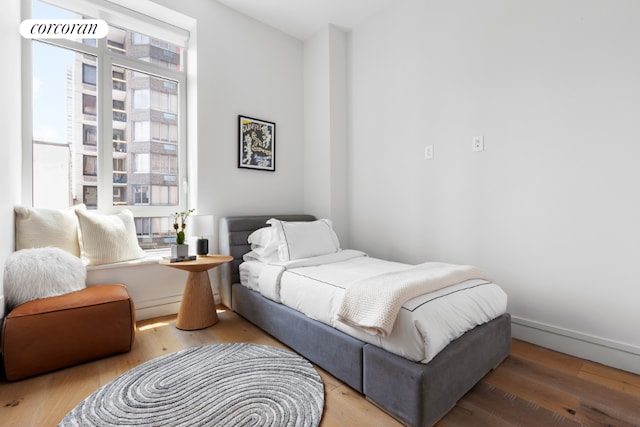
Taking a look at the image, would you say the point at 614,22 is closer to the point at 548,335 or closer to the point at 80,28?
the point at 548,335

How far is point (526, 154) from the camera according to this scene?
2262mm

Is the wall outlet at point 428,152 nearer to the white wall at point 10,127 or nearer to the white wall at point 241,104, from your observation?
the white wall at point 241,104

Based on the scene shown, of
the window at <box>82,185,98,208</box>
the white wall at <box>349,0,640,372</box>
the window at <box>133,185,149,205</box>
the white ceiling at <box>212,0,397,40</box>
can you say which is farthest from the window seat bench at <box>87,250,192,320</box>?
the white ceiling at <box>212,0,397,40</box>

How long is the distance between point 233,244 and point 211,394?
1.47 metres

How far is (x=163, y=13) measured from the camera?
2.89 meters

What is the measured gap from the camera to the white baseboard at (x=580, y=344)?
1.90m

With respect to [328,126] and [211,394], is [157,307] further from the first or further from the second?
[328,126]

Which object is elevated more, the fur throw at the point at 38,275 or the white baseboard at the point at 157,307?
the fur throw at the point at 38,275

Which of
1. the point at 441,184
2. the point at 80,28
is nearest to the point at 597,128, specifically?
the point at 441,184

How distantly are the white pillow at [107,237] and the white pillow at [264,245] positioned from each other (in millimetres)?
970

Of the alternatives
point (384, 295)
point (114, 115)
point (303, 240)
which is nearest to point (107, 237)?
point (114, 115)

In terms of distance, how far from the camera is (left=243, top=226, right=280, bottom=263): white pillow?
8.94 feet

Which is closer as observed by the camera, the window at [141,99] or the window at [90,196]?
the window at [90,196]

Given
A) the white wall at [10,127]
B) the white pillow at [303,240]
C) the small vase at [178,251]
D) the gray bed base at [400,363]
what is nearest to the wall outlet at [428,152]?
the white pillow at [303,240]
